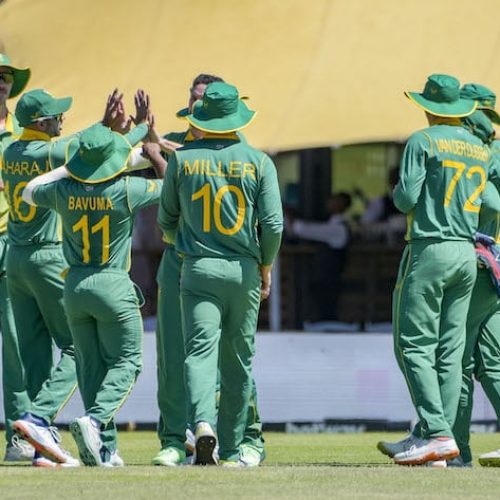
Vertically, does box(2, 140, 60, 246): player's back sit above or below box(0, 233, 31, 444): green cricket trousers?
above

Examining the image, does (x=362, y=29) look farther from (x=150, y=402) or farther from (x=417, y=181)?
(x=417, y=181)

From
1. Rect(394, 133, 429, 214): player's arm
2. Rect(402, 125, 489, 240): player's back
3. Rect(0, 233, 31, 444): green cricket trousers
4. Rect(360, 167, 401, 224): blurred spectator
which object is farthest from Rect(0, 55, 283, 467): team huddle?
Rect(360, 167, 401, 224): blurred spectator

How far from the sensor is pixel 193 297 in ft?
27.9

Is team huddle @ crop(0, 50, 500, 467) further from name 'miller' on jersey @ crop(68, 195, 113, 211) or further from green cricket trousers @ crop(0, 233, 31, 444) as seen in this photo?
green cricket trousers @ crop(0, 233, 31, 444)

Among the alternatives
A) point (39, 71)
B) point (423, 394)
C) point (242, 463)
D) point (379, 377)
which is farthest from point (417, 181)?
point (39, 71)

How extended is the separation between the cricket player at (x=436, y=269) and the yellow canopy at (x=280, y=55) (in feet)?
19.3

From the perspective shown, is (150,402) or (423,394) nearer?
(423,394)

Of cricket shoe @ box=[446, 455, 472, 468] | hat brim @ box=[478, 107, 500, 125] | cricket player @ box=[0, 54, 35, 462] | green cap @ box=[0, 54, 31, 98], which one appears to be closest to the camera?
cricket shoe @ box=[446, 455, 472, 468]

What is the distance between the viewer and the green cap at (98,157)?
8.83m

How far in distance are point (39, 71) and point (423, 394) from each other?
28.2 ft

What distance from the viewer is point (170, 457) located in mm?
9133

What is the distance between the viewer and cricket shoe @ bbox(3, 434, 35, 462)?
9.87 meters

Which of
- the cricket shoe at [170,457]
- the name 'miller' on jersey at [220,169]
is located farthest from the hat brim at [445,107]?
the cricket shoe at [170,457]

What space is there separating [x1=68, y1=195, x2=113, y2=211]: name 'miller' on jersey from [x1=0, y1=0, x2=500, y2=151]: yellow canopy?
6036mm
